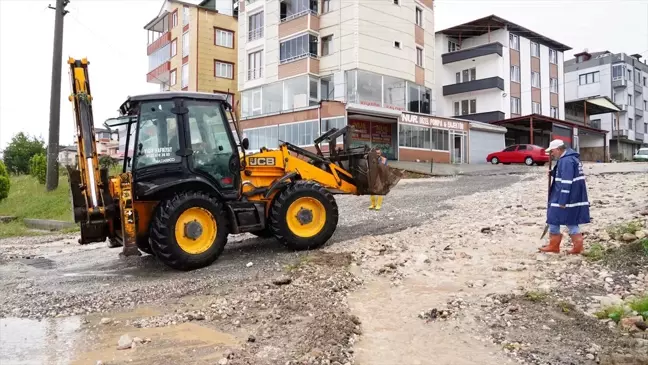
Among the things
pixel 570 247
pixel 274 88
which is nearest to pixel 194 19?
pixel 274 88

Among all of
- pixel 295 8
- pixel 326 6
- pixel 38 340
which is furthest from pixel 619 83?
pixel 38 340

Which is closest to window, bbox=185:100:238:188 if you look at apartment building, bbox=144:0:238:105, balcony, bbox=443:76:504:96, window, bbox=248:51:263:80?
window, bbox=248:51:263:80

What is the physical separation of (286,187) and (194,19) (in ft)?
118

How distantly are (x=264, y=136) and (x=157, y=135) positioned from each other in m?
26.7

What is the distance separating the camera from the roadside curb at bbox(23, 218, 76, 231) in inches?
633

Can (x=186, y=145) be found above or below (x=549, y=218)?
above

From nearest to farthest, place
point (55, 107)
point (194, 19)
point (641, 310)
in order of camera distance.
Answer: point (641, 310)
point (55, 107)
point (194, 19)

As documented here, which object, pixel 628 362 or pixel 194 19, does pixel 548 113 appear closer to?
pixel 194 19

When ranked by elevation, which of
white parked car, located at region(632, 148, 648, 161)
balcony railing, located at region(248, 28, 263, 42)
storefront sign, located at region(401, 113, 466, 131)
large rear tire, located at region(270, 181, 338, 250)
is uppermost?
balcony railing, located at region(248, 28, 263, 42)

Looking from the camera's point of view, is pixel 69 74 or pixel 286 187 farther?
pixel 286 187

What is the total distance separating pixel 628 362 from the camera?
3994 mm

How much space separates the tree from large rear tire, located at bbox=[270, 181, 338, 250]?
4434cm

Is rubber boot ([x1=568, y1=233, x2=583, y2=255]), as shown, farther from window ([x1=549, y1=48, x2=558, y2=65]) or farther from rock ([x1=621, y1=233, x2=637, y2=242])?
window ([x1=549, y1=48, x2=558, y2=65])

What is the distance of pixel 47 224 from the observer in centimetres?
1652
